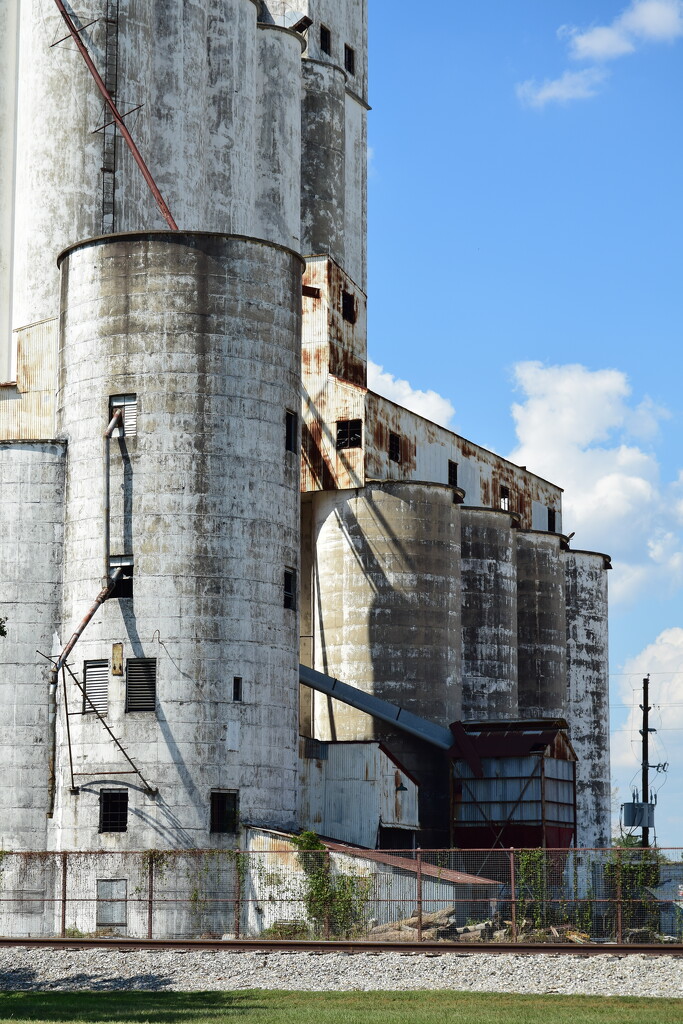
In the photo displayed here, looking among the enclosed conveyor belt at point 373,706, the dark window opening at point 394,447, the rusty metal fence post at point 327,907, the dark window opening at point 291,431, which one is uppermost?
the dark window opening at point 394,447

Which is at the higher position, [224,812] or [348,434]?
[348,434]

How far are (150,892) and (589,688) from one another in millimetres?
37158

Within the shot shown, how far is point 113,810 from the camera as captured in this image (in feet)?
153

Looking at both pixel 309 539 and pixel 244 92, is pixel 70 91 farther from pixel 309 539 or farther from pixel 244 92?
pixel 309 539

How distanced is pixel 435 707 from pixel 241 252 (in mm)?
19424

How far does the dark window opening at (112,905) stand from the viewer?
45406 mm

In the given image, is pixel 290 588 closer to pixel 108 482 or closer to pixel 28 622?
pixel 108 482

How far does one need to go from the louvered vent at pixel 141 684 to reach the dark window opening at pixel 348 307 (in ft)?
71.3

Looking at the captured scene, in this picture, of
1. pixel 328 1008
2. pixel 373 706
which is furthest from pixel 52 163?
pixel 328 1008

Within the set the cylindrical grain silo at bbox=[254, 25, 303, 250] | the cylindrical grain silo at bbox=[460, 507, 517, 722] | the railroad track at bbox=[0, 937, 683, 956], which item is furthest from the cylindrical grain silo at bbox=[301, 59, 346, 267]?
the railroad track at bbox=[0, 937, 683, 956]

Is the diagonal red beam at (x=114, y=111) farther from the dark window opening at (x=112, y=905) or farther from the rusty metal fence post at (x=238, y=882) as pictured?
the dark window opening at (x=112, y=905)

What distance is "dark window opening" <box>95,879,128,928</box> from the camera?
45406 millimetres

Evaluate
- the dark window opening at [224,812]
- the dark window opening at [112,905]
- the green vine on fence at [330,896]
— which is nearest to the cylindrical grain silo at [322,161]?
the dark window opening at [224,812]

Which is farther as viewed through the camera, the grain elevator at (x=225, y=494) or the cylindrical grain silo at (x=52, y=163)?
the cylindrical grain silo at (x=52, y=163)
